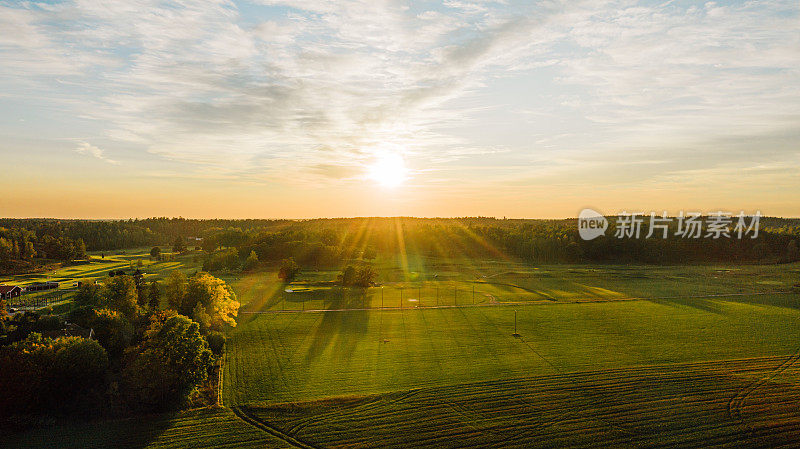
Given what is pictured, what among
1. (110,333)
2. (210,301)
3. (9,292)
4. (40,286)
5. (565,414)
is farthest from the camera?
(40,286)

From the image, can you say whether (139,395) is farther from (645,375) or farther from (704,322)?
(704,322)

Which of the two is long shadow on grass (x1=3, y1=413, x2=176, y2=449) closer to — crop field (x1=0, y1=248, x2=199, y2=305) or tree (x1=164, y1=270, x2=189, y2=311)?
tree (x1=164, y1=270, x2=189, y2=311)

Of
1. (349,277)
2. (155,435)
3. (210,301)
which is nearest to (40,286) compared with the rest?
(210,301)

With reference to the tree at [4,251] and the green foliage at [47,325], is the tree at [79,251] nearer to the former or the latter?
the tree at [4,251]

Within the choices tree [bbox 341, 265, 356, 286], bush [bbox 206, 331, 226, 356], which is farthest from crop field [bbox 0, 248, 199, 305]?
tree [bbox 341, 265, 356, 286]

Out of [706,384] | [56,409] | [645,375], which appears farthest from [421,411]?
[56,409]

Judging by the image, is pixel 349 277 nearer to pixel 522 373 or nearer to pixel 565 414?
pixel 522 373
